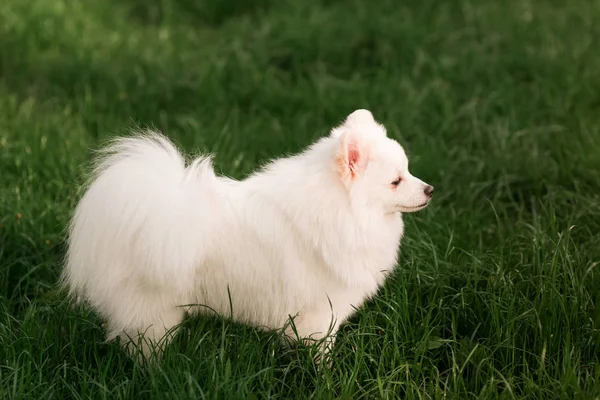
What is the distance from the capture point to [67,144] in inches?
177

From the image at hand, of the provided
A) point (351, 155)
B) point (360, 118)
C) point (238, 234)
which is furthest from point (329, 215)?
point (360, 118)

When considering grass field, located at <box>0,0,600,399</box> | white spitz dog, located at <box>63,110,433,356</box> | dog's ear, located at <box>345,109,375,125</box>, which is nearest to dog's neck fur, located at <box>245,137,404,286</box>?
white spitz dog, located at <box>63,110,433,356</box>

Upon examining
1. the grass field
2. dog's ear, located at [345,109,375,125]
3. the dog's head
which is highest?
dog's ear, located at [345,109,375,125]

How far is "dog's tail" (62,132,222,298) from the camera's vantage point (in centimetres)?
263

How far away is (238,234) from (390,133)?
2418 mm

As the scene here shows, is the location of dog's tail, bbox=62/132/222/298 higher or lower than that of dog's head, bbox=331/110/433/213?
lower

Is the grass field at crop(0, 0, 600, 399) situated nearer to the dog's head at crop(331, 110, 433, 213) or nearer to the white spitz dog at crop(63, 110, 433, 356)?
the white spitz dog at crop(63, 110, 433, 356)

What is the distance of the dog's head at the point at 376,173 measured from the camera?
8.86 ft

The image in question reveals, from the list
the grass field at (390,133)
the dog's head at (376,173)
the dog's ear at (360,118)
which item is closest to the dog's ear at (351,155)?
the dog's head at (376,173)

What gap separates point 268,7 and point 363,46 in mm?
1360

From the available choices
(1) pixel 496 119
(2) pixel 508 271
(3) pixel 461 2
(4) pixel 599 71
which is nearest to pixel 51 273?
(2) pixel 508 271

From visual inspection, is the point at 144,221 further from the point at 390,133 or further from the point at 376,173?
the point at 390,133

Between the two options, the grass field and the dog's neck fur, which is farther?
the grass field

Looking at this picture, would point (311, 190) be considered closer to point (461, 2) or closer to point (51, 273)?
point (51, 273)
